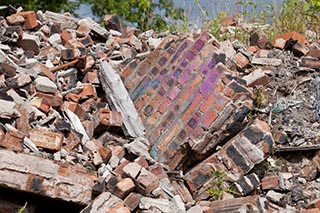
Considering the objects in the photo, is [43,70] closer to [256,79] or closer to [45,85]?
[45,85]

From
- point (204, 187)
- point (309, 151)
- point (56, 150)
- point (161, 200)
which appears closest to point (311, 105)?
point (309, 151)

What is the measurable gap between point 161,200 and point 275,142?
1.38 m

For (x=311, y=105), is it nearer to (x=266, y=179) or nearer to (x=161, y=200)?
(x=266, y=179)

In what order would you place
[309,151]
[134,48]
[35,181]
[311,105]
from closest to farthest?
[35,181] < [309,151] < [311,105] < [134,48]

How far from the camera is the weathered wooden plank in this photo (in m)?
5.66

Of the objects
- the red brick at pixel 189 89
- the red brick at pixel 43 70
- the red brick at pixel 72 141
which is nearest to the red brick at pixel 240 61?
the red brick at pixel 189 89

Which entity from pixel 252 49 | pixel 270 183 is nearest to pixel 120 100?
pixel 270 183

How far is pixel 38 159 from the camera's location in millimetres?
4727

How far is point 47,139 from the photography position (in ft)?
16.5

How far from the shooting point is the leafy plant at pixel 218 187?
509 cm

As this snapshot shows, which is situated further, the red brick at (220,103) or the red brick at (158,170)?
the red brick at (220,103)

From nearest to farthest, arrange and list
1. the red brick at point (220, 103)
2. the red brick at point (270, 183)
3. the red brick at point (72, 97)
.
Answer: the red brick at point (270, 183), the red brick at point (220, 103), the red brick at point (72, 97)

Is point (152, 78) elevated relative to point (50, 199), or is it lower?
elevated

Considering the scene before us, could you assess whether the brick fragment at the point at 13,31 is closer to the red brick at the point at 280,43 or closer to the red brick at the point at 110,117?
the red brick at the point at 110,117
